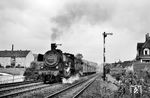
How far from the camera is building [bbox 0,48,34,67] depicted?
8081 centimetres

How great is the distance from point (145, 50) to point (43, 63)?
92.8 feet

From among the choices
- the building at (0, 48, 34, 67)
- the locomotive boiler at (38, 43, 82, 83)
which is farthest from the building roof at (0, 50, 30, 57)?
the locomotive boiler at (38, 43, 82, 83)

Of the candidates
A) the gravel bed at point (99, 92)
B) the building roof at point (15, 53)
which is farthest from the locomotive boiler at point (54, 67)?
the building roof at point (15, 53)

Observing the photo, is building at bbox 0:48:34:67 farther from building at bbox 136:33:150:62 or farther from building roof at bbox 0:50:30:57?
building at bbox 136:33:150:62

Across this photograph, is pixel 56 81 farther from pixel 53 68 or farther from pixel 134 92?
pixel 134 92

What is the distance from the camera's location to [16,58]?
8112 centimetres

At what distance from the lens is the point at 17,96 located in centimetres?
1250

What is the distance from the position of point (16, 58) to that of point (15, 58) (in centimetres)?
39

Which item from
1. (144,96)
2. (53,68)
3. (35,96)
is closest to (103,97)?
(144,96)

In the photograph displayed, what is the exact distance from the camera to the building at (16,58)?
265 ft

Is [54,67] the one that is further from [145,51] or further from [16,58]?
[16,58]

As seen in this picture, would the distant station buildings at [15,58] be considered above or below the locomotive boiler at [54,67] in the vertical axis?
above

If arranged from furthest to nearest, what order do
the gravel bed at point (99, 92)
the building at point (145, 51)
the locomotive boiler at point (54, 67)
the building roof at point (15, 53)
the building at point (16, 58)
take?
the building roof at point (15, 53) < the building at point (16, 58) < the building at point (145, 51) < the locomotive boiler at point (54, 67) < the gravel bed at point (99, 92)

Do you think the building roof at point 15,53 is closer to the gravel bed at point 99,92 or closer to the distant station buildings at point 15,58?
the distant station buildings at point 15,58
